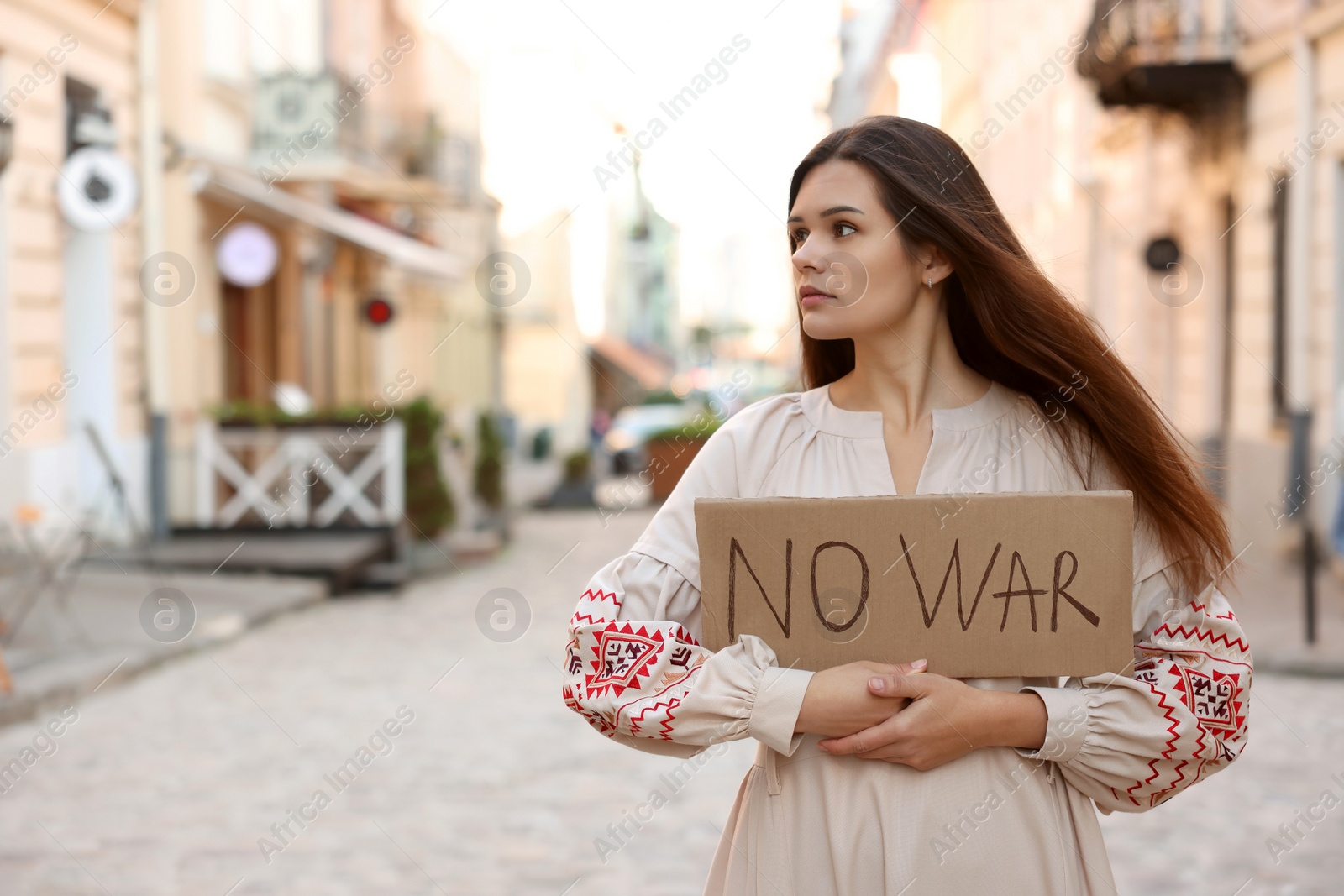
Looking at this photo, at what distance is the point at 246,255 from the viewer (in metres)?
15.3

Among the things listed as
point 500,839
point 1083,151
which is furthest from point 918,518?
point 1083,151

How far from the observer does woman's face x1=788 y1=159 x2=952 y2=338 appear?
2027 mm

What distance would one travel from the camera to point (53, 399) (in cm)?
1195

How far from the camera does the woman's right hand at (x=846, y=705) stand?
1.91m

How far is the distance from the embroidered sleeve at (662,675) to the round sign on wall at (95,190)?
11.1 m

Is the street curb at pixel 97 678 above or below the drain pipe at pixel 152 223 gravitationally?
below

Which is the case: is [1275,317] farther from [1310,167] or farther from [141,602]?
[141,602]

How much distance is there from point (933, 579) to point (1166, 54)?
1407cm

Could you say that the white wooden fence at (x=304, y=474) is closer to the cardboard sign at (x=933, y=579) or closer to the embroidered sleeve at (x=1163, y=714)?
the cardboard sign at (x=933, y=579)

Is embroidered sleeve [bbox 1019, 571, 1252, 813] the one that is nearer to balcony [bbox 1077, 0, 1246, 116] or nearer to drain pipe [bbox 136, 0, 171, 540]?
drain pipe [bbox 136, 0, 171, 540]

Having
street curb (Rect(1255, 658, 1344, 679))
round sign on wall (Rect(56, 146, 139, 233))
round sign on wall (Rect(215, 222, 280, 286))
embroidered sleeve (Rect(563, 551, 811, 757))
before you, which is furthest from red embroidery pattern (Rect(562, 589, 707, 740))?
round sign on wall (Rect(215, 222, 280, 286))

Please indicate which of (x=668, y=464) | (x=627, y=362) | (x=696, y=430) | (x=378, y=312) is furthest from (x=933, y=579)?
(x=627, y=362)

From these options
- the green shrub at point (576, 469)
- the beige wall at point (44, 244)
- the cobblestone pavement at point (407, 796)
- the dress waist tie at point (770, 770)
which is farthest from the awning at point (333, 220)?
the dress waist tie at point (770, 770)

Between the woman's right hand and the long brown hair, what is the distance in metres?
0.46
